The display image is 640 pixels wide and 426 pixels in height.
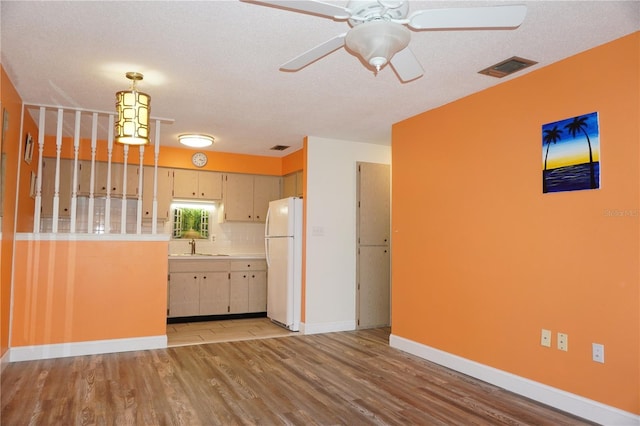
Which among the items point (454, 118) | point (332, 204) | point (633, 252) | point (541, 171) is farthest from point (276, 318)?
point (633, 252)

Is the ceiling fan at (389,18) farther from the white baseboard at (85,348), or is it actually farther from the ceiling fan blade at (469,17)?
the white baseboard at (85,348)

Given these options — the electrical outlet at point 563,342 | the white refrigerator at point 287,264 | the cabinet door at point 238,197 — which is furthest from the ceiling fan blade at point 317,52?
the cabinet door at point 238,197

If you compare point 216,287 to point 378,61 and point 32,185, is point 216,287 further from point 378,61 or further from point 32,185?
point 378,61

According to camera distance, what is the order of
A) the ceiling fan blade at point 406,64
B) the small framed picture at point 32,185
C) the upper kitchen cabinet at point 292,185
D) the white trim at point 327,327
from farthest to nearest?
the upper kitchen cabinet at point 292,185
the white trim at point 327,327
the small framed picture at point 32,185
the ceiling fan blade at point 406,64

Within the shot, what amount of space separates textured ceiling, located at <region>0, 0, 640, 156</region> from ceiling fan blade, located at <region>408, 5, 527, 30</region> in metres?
0.52

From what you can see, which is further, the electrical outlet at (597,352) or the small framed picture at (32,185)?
the small framed picture at (32,185)

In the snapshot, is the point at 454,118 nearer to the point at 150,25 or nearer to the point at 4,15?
the point at 150,25

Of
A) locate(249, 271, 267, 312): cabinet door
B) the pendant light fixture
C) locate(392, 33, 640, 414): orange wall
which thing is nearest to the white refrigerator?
locate(249, 271, 267, 312): cabinet door

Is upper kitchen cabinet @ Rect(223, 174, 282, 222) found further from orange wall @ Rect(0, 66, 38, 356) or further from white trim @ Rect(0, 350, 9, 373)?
white trim @ Rect(0, 350, 9, 373)

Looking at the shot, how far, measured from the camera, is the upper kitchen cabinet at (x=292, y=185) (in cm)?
623

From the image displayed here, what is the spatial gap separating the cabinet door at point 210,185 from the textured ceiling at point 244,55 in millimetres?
1746

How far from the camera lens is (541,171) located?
3.19 m

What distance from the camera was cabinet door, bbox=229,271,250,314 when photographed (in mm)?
6098

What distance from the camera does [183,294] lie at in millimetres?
5832
